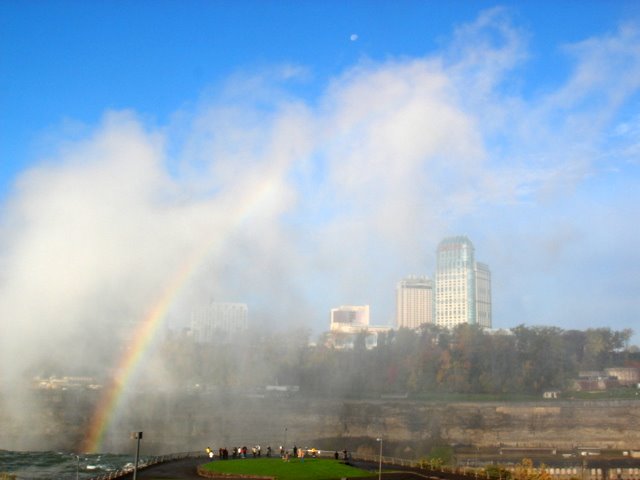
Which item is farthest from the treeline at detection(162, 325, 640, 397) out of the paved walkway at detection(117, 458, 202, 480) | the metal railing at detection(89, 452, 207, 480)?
the paved walkway at detection(117, 458, 202, 480)

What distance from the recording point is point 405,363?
121375mm

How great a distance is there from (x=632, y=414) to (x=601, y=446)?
6.41 metres

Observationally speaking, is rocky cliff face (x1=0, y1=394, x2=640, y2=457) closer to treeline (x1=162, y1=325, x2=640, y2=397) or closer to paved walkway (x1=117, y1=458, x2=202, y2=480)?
treeline (x1=162, y1=325, x2=640, y2=397)

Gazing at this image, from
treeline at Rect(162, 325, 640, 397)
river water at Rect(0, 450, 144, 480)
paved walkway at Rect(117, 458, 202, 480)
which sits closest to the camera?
paved walkway at Rect(117, 458, 202, 480)

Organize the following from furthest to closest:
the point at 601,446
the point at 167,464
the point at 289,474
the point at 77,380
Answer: the point at 77,380 → the point at 601,446 → the point at 167,464 → the point at 289,474

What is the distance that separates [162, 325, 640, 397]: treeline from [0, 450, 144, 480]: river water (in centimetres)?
4019

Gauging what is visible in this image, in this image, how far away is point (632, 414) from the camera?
8531cm

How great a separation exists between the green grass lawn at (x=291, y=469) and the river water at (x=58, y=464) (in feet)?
45.7

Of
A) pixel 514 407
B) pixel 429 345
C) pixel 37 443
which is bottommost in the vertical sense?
pixel 37 443

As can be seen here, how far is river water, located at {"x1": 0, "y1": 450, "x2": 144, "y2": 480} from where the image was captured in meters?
57.0

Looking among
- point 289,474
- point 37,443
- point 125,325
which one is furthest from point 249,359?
point 289,474

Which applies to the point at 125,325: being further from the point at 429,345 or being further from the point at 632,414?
the point at 632,414

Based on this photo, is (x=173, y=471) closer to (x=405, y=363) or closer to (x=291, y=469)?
(x=291, y=469)

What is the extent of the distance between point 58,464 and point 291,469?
32.8m
